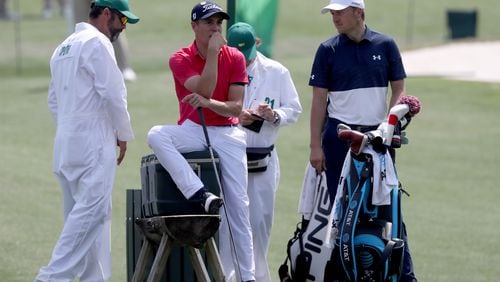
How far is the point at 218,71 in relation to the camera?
8688mm

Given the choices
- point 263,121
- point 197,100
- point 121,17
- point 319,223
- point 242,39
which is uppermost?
point 121,17

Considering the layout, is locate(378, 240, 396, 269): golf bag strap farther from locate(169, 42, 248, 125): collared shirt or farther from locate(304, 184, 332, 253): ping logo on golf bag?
locate(169, 42, 248, 125): collared shirt

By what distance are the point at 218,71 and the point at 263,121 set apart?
93cm

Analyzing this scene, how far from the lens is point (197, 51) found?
871cm

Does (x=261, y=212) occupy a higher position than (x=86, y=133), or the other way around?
(x=86, y=133)

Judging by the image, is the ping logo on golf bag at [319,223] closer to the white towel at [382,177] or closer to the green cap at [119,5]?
the white towel at [382,177]

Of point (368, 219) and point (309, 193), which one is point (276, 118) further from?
point (368, 219)

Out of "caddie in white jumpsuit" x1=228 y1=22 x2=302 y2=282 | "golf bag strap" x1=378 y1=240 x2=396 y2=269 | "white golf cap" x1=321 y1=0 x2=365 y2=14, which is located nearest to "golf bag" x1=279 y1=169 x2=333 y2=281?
"caddie in white jumpsuit" x1=228 y1=22 x2=302 y2=282

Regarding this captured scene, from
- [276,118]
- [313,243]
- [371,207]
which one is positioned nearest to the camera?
[371,207]

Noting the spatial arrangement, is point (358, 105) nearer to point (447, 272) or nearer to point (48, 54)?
point (447, 272)

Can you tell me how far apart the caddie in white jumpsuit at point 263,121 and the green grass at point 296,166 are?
1.36 metres

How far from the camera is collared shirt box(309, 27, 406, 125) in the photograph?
9.16 m

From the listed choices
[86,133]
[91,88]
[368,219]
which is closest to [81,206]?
[86,133]

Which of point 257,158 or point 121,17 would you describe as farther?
point 257,158
